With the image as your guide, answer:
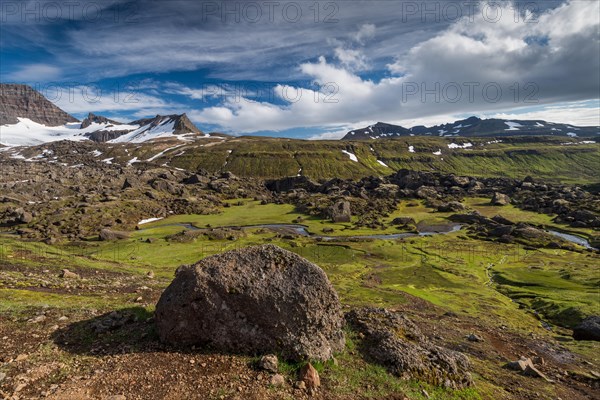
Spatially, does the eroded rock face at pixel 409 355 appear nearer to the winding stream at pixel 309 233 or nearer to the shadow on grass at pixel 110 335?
the shadow on grass at pixel 110 335

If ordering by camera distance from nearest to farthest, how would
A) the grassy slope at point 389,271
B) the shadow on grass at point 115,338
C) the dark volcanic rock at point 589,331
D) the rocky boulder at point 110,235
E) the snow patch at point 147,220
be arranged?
the shadow on grass at point 115,338, the grassy slope at point 389,271, the dark volcanic rock at point 589,331, the rocky boulder at point 110,235, the snow patch at point 147,220

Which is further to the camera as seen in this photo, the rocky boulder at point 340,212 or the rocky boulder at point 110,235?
the rocky boulder at point 340,212

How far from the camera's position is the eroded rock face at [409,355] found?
1842 centimetres

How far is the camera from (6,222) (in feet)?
425

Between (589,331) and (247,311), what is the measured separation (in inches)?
1973

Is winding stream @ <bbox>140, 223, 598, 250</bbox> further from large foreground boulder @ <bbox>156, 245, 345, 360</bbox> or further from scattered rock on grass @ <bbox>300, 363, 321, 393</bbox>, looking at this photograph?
scattered rock on grass @ <bbox>300, 363, 321, 393</bbox>

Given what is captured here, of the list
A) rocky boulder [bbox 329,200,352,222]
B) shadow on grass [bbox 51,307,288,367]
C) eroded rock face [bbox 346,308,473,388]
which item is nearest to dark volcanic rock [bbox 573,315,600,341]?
eroded rock face [bbox 346,308,473,388]

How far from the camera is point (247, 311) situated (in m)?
17.7

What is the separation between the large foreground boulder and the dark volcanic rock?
4426 cm

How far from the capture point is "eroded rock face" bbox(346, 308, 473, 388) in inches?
725

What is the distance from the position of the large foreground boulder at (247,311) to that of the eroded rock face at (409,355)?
2.64 metres

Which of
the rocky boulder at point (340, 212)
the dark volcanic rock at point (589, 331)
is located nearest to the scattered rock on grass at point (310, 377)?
the dark volcanic rock at point (589, 331)

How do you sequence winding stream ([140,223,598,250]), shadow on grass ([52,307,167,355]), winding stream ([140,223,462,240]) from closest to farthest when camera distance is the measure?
1. shadow on grass ([52,307,167,355])
2. winding stream ([140,223,598,250])
3. winding stream ([140,223,462,240])

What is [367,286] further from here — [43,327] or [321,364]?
[43,327]
